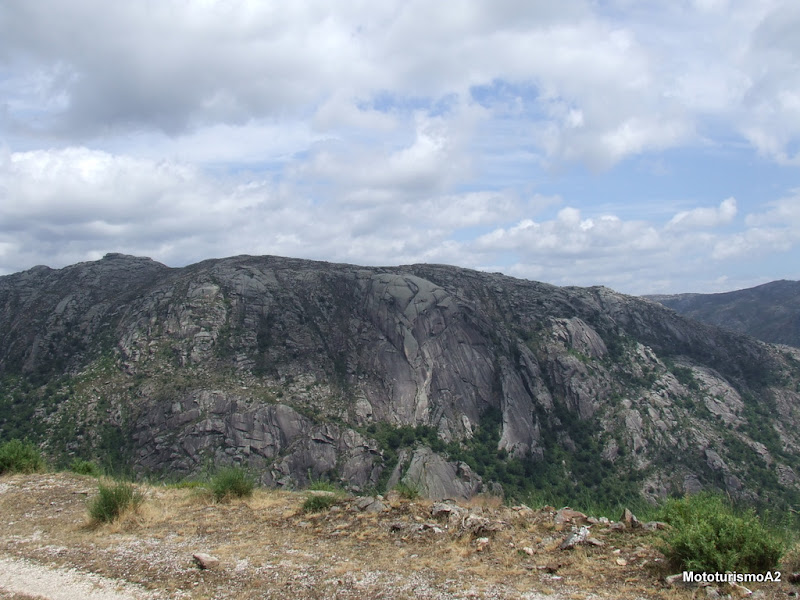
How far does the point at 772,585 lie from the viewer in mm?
8383

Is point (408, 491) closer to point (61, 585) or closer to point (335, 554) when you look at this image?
point (335, 554)

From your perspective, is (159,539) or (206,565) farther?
(159,539)

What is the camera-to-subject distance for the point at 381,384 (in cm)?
8338

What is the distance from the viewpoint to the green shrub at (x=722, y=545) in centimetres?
871

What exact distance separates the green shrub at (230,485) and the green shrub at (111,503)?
2.44m

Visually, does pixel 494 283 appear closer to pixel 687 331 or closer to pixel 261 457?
pixel 687 331

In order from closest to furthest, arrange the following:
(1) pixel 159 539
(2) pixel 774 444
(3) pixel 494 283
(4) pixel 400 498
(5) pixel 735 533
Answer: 1. (5) pixel 735 533
2. (1) pixel 159 539
3. (4) pixel 400 498
4. (2) pixel 774 444
5. (3) pixel 494 283

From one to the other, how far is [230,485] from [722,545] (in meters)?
13.3

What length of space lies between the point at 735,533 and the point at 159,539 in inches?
480

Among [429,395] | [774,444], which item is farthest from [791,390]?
[429,395]

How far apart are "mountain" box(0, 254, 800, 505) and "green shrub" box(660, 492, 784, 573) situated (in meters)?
50.1

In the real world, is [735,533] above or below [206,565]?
above

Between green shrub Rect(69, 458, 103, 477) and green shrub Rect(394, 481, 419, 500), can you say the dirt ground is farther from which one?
green shrub Rect(69, 458, 103, 477)

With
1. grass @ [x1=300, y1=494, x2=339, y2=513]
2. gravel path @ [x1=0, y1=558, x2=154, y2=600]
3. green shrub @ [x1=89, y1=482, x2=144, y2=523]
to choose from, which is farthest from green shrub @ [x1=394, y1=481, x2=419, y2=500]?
green shrub @ [x1=89, y1=482, x2=144, y2=523]
